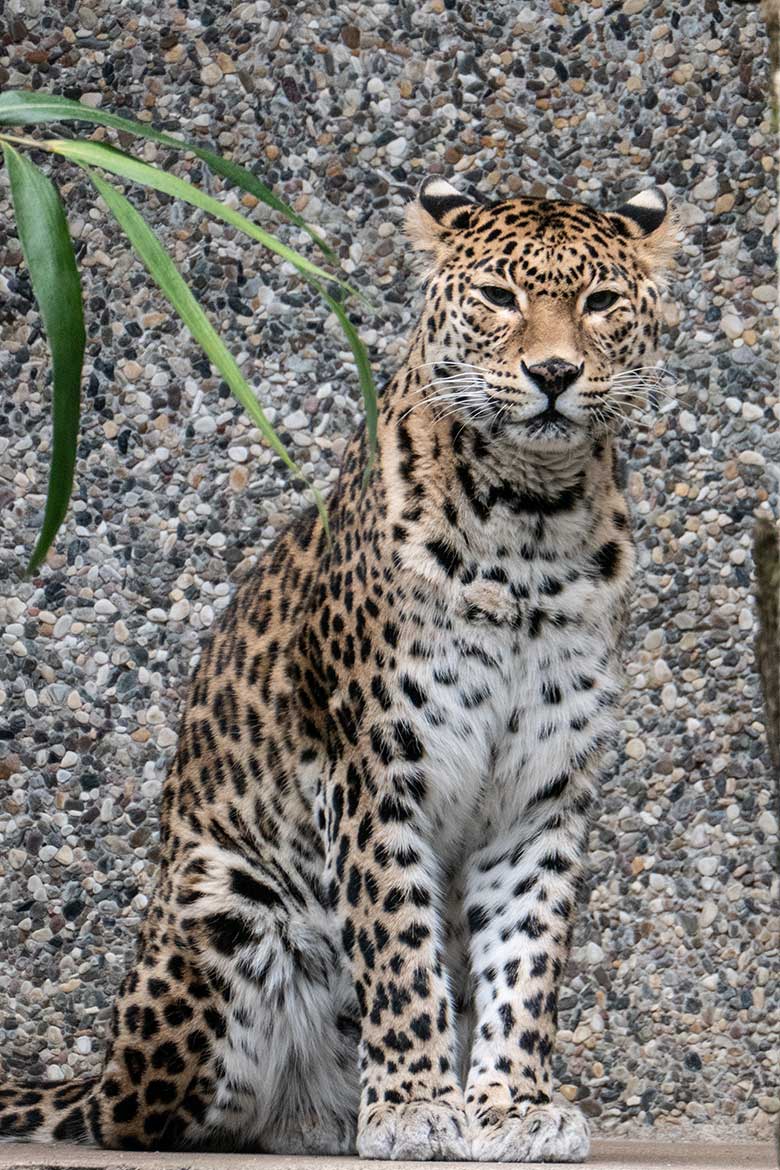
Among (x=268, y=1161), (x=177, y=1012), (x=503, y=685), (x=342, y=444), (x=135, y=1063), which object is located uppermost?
(x=342, y=444)

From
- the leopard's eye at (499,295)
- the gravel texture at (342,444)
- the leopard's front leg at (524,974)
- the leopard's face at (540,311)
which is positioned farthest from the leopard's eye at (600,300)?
the gravel texture at (342,444)

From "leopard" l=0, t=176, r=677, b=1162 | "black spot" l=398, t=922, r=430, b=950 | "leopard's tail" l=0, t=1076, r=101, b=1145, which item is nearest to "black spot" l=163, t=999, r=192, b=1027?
"leopard" l=0, t=176, r=677, b=1162

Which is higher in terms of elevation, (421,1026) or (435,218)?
(435,218)

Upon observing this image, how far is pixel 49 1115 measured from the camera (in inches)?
173

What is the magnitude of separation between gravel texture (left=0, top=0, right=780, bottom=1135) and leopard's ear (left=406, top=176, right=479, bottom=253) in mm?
1480

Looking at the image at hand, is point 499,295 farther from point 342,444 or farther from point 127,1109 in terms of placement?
point 127,1109

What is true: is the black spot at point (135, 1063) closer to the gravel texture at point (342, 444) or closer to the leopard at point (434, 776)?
the leopard at point (434, 776)

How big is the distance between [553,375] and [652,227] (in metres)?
0.69

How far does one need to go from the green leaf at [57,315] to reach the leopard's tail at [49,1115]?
2.29m

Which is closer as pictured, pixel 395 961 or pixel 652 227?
pixel 395 961

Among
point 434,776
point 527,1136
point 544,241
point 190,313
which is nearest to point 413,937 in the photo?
point 434,776

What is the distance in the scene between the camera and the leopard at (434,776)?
400 cm

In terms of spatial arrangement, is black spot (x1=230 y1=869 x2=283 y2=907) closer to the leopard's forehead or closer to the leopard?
the leopard

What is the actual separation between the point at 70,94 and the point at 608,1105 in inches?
133
